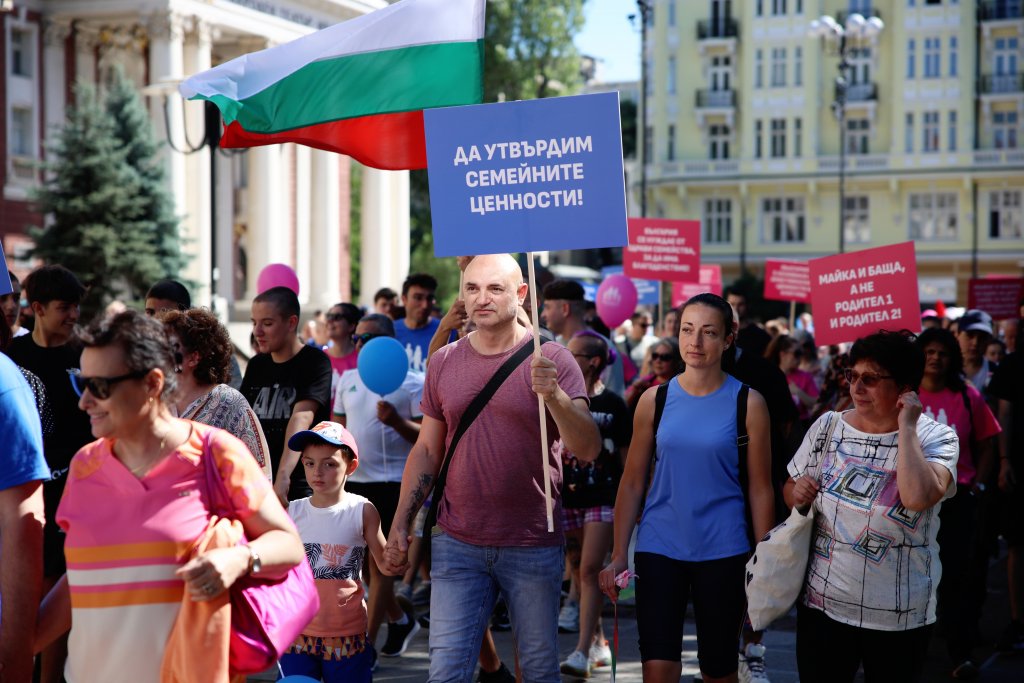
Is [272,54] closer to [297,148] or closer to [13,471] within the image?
[13,471]

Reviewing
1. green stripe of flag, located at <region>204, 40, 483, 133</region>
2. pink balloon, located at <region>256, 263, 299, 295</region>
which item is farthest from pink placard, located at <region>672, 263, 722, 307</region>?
green stripe of flag, located at <region>204, 40, 483, 133</region>

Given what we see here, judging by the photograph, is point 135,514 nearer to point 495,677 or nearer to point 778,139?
point 495,677

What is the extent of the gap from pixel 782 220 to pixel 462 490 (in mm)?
58230

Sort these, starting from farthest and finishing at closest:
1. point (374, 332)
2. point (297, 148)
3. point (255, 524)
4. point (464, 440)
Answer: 1. point (297, 148)
2. point (374, 332)
3. point (464, 440)
4. point (255, 524)

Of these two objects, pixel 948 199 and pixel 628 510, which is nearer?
pixel 628 510

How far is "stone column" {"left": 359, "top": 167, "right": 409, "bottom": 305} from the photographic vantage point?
45594 millimetres

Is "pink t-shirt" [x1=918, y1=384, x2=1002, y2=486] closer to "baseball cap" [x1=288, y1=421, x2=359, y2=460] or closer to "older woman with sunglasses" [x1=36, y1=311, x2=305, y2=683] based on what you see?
"baseball cap" [x1=288, y1=421, x2=359, y2=460]

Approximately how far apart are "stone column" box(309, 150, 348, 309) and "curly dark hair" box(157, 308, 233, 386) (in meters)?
37.2

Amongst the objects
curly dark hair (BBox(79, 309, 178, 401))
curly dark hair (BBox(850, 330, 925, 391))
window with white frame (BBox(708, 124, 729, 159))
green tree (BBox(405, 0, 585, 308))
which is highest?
green tree (BBox(405, 0, 585, 308))

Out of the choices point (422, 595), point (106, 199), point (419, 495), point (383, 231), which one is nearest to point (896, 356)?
point (419, 495)

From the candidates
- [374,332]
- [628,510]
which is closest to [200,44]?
[374,332]

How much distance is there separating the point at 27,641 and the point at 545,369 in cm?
190

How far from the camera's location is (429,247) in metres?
54.0

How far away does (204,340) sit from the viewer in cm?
520
